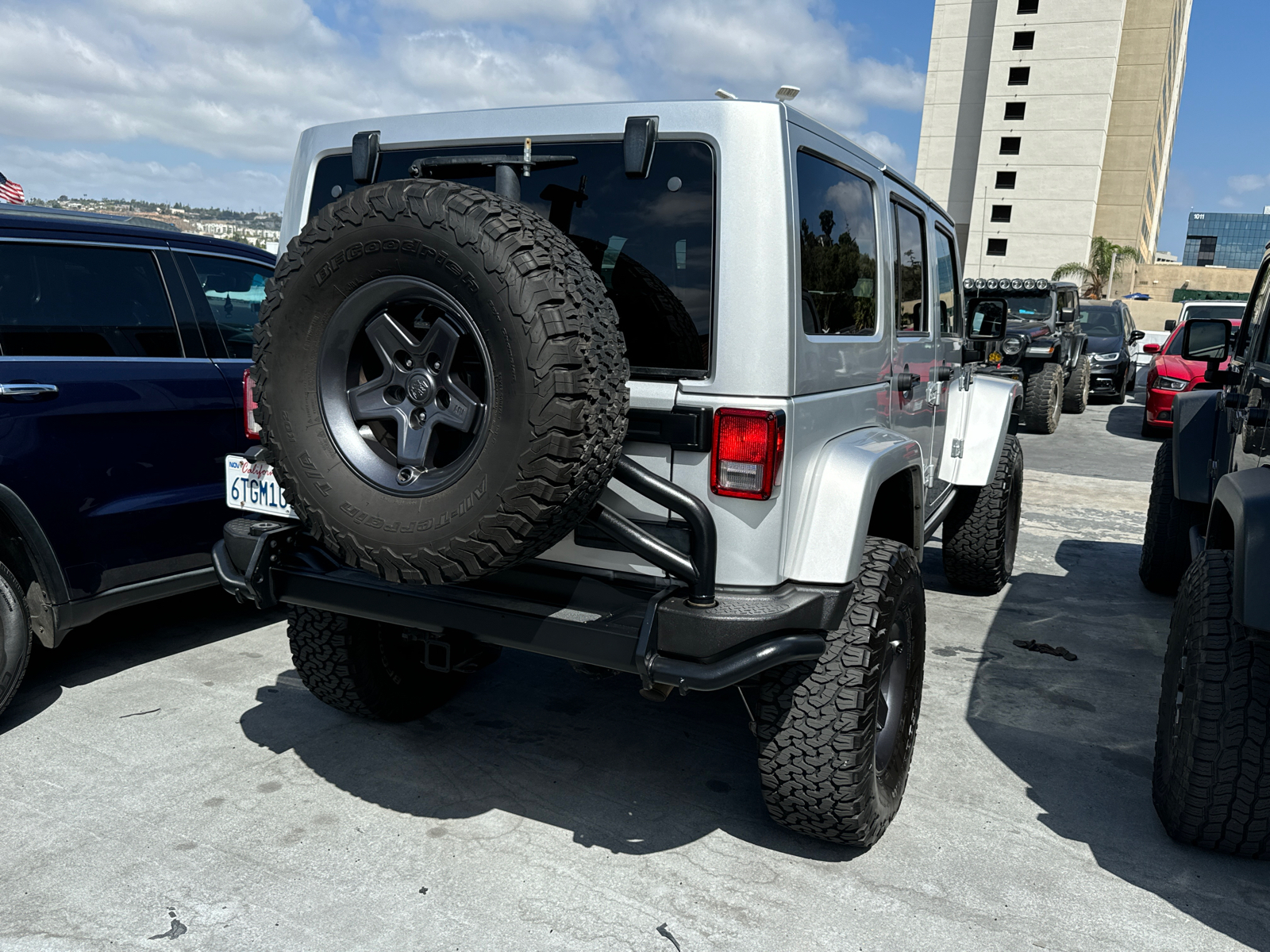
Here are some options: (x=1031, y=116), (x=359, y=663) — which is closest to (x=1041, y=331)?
(x=359, y=663)

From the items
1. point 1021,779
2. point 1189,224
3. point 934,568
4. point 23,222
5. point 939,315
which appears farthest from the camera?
point 1189,224

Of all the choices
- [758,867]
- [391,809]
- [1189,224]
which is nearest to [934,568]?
[758,867]

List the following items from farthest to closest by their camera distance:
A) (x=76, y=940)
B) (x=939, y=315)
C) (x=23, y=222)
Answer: (x=939, y=315)
(x=23, y=222)
(x=76, y=940)

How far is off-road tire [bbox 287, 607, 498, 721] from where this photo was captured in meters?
3.21

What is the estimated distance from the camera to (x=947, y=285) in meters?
4.30

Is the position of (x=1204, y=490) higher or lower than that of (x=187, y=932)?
higher

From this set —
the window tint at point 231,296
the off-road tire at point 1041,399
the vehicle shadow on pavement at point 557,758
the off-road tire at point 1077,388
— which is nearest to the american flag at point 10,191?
the window tint at point 231,296

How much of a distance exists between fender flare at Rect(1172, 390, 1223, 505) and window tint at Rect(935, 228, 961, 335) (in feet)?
3.85

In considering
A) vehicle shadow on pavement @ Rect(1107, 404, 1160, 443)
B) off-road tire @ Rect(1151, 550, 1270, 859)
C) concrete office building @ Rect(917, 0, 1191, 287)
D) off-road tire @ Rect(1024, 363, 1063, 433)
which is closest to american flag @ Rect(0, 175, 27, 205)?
off-road tire @ Rect(1151, 550, 1270, 859)

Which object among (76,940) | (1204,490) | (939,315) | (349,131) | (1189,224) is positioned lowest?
(76,940)

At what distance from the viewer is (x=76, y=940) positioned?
2.24 metres

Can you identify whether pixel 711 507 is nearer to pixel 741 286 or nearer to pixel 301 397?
pixel 741 286

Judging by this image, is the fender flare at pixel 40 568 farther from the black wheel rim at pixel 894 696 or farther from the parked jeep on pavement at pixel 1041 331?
the parked jeep on pavement at pixel 1041 331

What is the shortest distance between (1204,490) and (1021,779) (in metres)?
1.97
